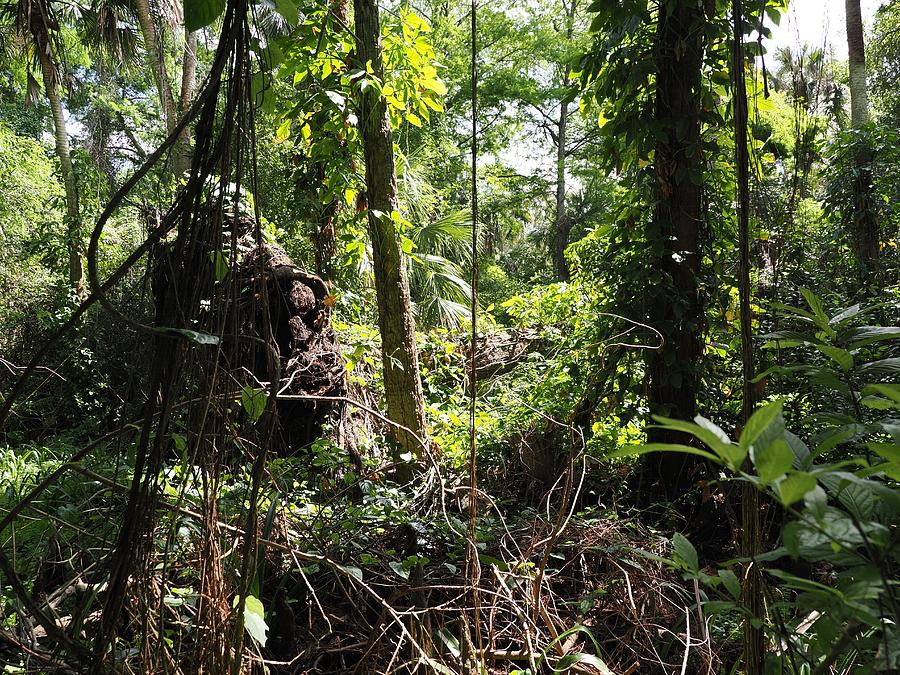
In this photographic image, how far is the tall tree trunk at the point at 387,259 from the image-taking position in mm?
3312

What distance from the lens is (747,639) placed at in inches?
34.4

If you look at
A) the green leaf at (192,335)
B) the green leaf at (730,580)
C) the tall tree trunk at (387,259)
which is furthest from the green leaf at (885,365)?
the tall tree trunk at (387,259)

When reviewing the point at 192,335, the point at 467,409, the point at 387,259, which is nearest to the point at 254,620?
the point at 192,335

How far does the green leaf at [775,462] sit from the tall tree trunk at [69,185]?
8829 mm

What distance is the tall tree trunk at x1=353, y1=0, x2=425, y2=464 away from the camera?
130 inches

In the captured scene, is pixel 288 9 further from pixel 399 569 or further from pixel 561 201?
Result: pixel 561 201

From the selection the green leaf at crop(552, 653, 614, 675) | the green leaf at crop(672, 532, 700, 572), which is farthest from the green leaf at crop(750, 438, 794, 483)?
the green leaf at crop(552, 653, 614, 675)

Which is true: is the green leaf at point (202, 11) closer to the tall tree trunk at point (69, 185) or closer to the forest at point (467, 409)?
the forest at point (467, 409)

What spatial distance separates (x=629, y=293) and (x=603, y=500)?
1150mm

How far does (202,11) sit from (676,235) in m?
2.69

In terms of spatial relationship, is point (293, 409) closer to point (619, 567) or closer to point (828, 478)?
point (619, 567)

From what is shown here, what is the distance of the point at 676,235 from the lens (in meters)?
3.09

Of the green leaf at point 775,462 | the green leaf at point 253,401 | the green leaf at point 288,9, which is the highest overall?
the green leaf at point 288,9

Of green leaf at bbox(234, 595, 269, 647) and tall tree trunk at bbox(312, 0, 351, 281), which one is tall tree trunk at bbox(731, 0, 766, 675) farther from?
tall tree trunk at bbox(312, 0, 351, 281)
